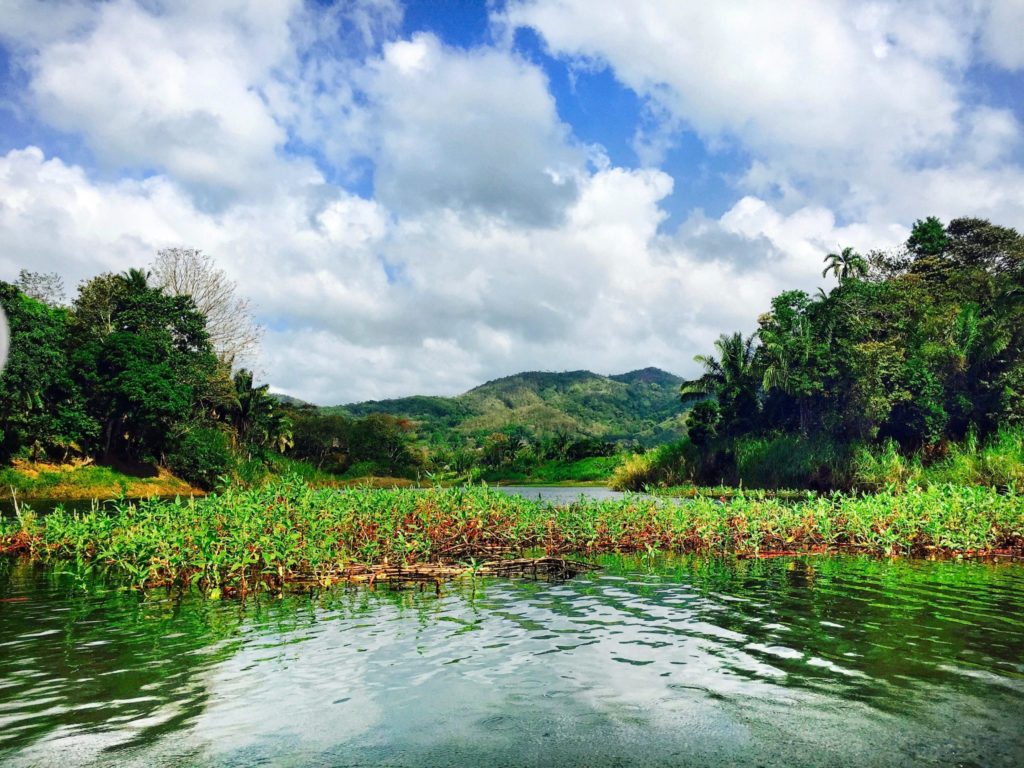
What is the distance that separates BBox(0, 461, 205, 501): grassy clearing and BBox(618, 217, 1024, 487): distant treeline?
1594 inches

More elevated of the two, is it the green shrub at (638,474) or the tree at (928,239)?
the tree at (928,239)

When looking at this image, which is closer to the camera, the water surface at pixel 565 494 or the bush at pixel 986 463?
the bush at pixel 986 463

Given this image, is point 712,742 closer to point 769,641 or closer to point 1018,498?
point 769,641

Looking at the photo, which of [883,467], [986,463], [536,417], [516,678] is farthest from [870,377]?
[536,417]

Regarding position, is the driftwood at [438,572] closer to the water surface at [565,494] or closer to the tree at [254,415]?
the water surface at [565,494]

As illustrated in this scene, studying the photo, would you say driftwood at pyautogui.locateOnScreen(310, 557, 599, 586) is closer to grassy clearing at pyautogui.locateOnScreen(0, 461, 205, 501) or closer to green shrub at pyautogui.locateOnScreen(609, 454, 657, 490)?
grassy clearing at pyautogui.locateOnScreen(0, 461, 205, 501)

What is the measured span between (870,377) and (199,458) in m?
49.8

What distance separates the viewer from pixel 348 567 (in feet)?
47.2

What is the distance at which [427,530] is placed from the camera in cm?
1664

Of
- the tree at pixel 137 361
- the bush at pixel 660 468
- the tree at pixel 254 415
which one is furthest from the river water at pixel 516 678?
the tree at pixel 254 415

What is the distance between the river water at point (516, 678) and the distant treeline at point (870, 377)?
107 ft

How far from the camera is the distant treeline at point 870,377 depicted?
43.4m

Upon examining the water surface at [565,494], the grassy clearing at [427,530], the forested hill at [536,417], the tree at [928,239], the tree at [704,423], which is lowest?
the water surface at [565,494]

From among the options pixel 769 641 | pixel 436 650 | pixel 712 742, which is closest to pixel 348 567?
pixel 436 650
